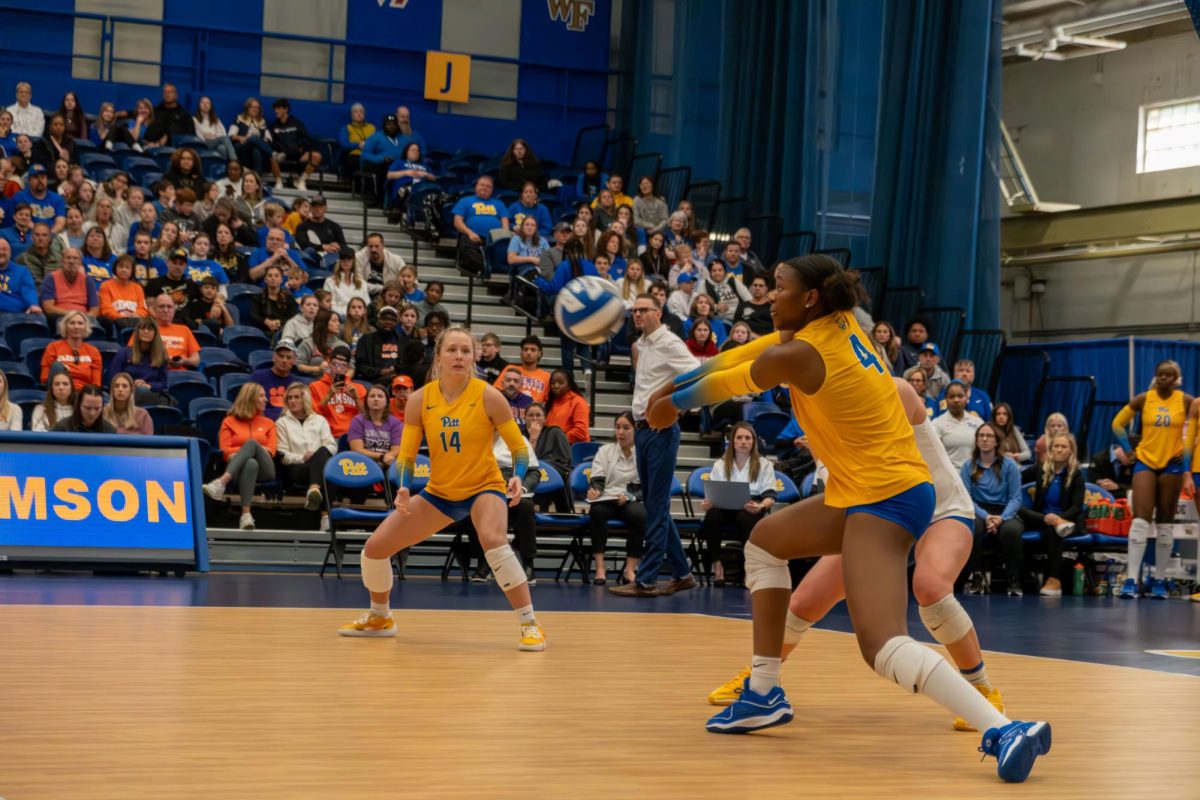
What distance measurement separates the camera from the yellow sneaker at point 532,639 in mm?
7230

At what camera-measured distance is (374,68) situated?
22.0 meters

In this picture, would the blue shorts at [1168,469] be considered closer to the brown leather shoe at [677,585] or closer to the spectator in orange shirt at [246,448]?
the brown leather shoe at [677,585]

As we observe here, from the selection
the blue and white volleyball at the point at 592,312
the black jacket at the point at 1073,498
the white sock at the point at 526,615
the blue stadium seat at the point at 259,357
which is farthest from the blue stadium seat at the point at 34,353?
the black jacket at the point at 1073,498

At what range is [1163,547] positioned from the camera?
44.5 feet

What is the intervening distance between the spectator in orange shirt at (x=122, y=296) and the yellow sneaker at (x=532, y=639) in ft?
25.4

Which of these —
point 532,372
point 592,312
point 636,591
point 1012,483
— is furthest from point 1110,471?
point 592,312

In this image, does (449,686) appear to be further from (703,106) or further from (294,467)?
(703,106)

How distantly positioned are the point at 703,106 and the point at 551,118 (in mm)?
3186

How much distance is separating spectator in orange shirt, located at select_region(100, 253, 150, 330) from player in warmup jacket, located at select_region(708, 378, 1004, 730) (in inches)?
385

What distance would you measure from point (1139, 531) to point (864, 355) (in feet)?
31.8

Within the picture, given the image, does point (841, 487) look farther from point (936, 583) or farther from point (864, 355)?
point (936, 583)

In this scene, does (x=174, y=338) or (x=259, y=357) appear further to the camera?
(x=259, y=357)

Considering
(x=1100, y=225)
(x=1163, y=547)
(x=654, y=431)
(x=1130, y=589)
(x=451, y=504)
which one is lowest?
(x=1130, y=589)

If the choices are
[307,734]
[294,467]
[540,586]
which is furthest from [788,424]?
[307,734]
